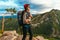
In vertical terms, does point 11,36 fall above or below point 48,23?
below

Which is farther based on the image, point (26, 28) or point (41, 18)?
point (41, 18)

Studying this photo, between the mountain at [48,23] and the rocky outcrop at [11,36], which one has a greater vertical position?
the mountain at [48,23]

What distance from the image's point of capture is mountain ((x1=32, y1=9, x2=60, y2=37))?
4832 millimetres

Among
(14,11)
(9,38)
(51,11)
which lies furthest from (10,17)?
(51,11)

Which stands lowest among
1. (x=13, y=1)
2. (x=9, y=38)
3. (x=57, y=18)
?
(x=9, y=38)

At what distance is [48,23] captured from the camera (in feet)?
16.0

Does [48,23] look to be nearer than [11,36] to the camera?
No

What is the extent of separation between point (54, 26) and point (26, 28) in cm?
82

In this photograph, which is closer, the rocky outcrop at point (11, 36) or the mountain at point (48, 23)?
the rocky outcrop at point (11, 36)

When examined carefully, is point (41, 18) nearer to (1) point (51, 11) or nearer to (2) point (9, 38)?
(1) point (51, 11)

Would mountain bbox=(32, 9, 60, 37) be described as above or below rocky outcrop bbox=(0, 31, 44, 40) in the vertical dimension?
above

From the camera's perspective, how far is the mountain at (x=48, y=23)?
483 centimetres

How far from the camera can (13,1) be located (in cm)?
489

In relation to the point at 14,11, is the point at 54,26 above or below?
→ below
